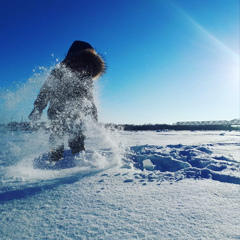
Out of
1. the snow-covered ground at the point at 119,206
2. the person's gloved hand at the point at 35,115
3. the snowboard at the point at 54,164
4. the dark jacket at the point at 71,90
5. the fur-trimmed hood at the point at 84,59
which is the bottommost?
the snowboard at the point at 54,164

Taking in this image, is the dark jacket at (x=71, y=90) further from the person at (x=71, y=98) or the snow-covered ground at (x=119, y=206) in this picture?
the snow-covered ground at (x=119, y=206)

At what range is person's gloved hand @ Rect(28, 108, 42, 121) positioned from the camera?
2527 millimetres

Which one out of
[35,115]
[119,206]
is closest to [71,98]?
[35,115]

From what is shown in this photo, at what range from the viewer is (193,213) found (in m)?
0.72

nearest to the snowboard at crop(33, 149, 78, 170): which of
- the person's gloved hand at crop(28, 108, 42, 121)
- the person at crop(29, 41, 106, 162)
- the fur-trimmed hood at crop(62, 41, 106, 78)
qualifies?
the person at crop(29, 41, 106, 162)

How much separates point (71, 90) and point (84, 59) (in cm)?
60

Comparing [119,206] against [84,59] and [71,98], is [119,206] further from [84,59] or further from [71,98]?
[84,59]

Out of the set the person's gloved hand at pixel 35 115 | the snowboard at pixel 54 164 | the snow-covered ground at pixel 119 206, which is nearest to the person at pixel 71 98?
the person's gloved hand at pixel 35 115

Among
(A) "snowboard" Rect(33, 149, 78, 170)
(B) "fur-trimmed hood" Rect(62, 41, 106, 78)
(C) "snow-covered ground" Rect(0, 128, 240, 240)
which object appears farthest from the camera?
(B) "fur-trimmed hood" Rect(62, 41, 106, 78)

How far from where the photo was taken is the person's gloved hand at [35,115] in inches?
99.5

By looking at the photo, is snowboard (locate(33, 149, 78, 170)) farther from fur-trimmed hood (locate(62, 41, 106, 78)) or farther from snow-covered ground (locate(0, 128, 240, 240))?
fur-trimmed hood (locate(62, 41, 106, 78))

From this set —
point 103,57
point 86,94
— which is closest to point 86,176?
point 86,94

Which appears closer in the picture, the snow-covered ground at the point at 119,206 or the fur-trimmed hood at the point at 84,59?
the snow-covered ground at the point at 119,206

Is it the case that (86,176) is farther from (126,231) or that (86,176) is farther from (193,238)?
(193,238)
